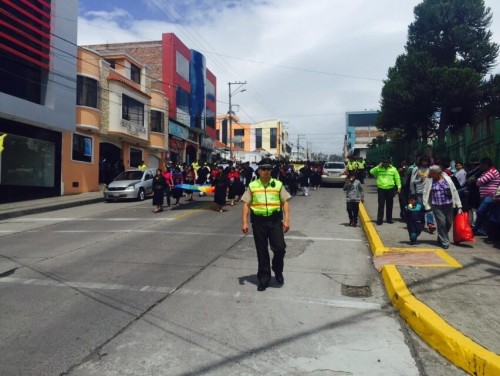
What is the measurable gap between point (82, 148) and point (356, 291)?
68.8 feet

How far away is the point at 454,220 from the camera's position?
8820 mm

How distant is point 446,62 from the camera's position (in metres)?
26.9

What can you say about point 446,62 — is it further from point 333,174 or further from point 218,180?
point 218,180

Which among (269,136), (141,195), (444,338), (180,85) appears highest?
(269,136)

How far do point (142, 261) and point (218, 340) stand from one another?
3.99 metres

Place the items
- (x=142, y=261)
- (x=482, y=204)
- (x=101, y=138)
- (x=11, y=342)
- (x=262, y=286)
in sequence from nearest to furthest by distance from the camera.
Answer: (x=11, y=342) < (x=262, y=286) < (x=142, y=261) < (x=482, y=204) < (x=101, y=138)

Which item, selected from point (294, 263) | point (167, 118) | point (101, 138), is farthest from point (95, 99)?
point (294, 263)

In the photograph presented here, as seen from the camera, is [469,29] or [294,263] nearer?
[294,263]

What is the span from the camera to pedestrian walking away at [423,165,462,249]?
28.3 feet

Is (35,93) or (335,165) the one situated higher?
(35,93)

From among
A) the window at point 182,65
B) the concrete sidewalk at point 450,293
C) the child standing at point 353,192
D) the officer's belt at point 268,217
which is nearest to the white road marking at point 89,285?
the officer's belt at point 268,217

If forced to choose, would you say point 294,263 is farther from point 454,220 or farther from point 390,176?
point 390,176

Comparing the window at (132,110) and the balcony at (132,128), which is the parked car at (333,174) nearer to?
the balcony at (132,128)

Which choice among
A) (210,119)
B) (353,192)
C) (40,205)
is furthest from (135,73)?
(353,192)
